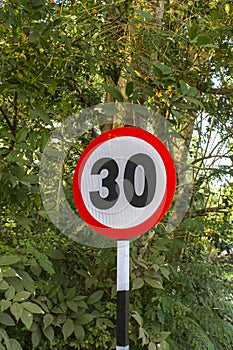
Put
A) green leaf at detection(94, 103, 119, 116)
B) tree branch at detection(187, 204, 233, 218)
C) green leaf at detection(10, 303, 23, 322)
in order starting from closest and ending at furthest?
green leaf at detection(94, 103, 119, 116)
green leaf at detection(10, 303, 23, 322)
tree branch at detection(187, 204, 233, 218)

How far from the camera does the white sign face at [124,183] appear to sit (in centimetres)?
152

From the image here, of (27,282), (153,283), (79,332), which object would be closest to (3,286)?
(27,282)

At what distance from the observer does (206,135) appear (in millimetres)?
3402

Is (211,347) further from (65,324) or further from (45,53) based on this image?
(45,53)

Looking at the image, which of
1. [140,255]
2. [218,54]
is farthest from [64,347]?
[218,54]

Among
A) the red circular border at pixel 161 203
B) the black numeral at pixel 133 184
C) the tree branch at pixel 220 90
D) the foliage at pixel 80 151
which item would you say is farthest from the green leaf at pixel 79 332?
the tree branch at pixel 220 90

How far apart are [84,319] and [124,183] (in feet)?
3.42

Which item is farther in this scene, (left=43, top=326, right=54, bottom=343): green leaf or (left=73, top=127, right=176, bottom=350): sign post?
(left=43, top=326, right=54, bottom=343): green leaf

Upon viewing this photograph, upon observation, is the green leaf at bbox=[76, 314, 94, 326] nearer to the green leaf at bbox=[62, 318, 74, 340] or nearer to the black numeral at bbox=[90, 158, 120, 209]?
the green leaf at bbox=[62, 318, 74, 340]

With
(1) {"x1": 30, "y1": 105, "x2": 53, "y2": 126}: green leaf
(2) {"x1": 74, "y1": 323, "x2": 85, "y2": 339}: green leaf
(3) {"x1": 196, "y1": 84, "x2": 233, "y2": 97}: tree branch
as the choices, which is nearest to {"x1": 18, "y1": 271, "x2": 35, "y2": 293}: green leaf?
(2) {"x1": 74, "y1": 323, "x2": 85, "y2": 339}: green leaf

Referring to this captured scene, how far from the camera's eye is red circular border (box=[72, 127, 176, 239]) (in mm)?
1550

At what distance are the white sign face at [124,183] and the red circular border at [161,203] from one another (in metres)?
0.01

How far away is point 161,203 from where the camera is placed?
60.3 inches

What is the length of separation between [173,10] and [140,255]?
1.29 meters
